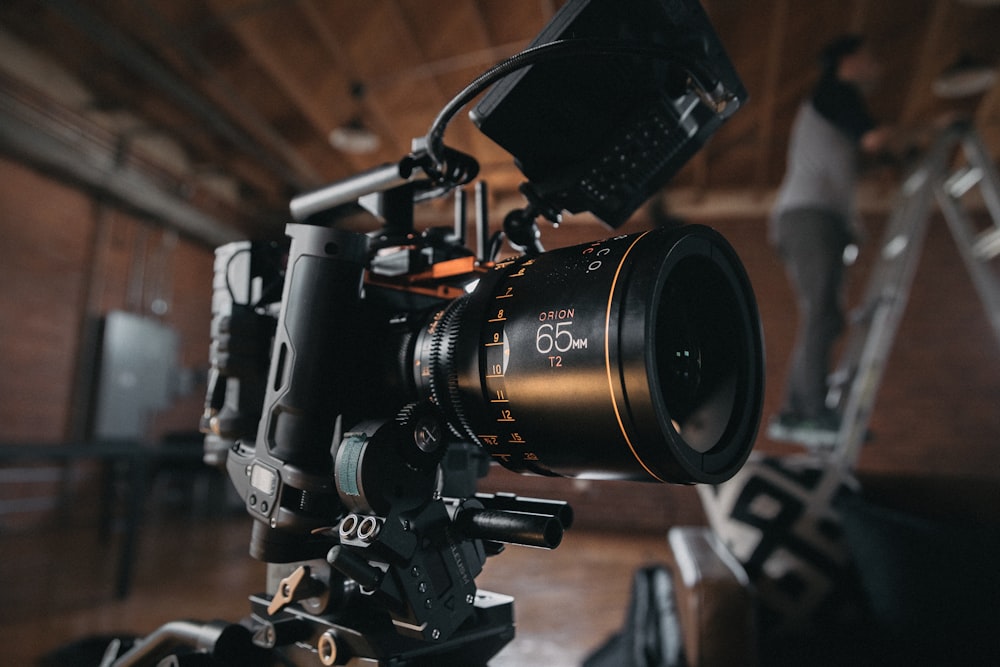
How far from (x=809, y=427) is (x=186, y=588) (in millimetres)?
2501

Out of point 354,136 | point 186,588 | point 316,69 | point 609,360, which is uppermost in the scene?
point 316,69

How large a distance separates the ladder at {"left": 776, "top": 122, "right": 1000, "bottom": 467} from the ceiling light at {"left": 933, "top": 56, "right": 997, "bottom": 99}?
1.63 m

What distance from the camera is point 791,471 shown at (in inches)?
66.1

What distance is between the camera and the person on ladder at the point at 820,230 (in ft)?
6.02

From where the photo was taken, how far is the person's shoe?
6.06 feet

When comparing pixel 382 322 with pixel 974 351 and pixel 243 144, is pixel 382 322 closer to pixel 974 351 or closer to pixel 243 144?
pixel 243 144

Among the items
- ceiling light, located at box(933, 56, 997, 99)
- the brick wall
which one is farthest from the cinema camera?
the brick wall

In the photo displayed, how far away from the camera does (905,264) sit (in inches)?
76.9

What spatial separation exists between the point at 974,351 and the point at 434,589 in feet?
19.0

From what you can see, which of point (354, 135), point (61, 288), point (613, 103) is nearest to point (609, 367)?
point (613, 103)

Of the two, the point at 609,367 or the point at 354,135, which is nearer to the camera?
the point at 609,367

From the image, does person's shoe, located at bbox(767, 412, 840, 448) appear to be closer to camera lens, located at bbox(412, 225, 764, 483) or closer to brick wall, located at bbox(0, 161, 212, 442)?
camera lens, located at bbox(412, 225, 764, 483)

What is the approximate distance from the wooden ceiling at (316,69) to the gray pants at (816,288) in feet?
4.38

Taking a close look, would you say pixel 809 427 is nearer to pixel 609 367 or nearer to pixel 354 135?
pixel 609 367
